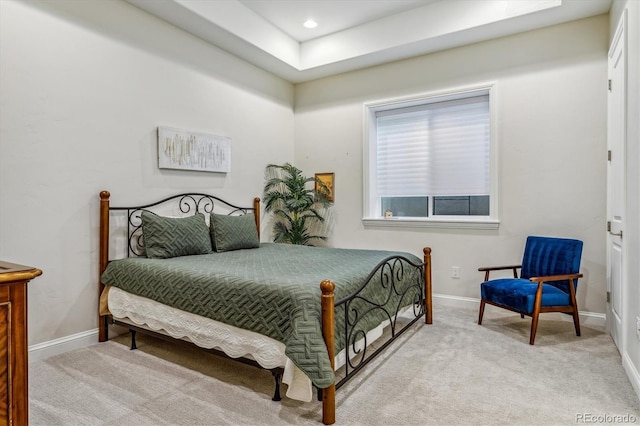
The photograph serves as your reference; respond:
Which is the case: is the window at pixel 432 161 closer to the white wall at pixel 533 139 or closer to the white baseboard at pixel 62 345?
the white wall at pixel 533 139

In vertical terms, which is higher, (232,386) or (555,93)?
(555,93)

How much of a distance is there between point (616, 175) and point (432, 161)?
1.75 metres

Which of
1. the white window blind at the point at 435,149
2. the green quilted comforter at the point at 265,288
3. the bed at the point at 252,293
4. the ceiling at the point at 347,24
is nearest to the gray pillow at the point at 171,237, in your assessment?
the bed at the point at 252,293

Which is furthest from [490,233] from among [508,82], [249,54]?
[249,54]

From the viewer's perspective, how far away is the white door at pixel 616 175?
2.64 meters

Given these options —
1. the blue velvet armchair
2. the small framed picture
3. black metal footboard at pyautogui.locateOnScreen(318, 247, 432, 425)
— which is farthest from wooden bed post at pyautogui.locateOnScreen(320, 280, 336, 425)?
the small framed picture

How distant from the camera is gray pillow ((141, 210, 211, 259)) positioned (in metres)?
3.08

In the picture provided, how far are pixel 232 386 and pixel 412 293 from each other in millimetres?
1669

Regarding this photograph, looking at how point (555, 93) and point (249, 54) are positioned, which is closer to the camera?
point (555, 93)

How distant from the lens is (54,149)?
9.05ft

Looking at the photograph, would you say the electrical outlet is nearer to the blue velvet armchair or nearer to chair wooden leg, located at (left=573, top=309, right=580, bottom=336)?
the blue velvet armchair

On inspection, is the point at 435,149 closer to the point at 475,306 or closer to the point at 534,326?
the point at 475,306

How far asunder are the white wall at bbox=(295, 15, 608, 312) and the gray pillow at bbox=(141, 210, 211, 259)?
2.15m

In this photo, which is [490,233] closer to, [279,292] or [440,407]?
[440,407]
